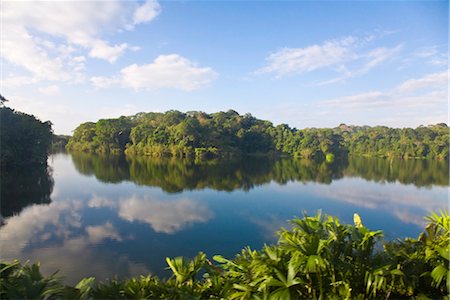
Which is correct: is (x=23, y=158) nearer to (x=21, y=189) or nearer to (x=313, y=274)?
(x=21, y=189)

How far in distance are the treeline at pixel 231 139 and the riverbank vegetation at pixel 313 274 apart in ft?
157

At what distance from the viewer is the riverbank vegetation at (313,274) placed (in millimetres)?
3221

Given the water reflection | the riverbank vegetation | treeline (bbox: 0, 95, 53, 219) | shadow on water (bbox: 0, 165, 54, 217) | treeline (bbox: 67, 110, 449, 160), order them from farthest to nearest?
treeline (bbox: 67, 110, 449, 160)
treeline (bbox: 0, 95, 53, 219)
shadow on water (bbox: 0, 165, 54, 217)
the water reflection
the riverbank vegetation

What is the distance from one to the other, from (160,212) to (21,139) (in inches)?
838

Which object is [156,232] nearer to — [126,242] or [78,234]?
[126,242]

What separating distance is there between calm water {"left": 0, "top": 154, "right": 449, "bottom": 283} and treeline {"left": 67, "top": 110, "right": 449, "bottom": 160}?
86.4ft

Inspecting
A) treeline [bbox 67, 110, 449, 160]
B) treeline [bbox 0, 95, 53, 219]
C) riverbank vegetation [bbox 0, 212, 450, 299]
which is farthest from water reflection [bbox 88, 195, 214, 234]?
treeline [bbox 67, 110, 449, 160]

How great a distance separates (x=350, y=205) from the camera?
17.8 metres

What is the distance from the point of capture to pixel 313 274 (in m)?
3.49

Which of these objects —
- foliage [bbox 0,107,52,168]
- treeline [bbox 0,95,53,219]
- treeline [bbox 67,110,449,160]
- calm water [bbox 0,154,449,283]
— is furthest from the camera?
treeline [bbox 67,110,449,160]

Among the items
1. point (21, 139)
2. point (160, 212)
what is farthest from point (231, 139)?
point (160, 212)

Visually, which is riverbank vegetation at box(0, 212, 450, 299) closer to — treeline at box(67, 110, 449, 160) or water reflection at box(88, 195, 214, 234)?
water reflection at box(88, 195, 214, 234)

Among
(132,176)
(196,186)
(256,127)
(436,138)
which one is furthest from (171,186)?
(436,138)

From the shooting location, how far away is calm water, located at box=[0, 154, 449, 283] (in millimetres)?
9992
